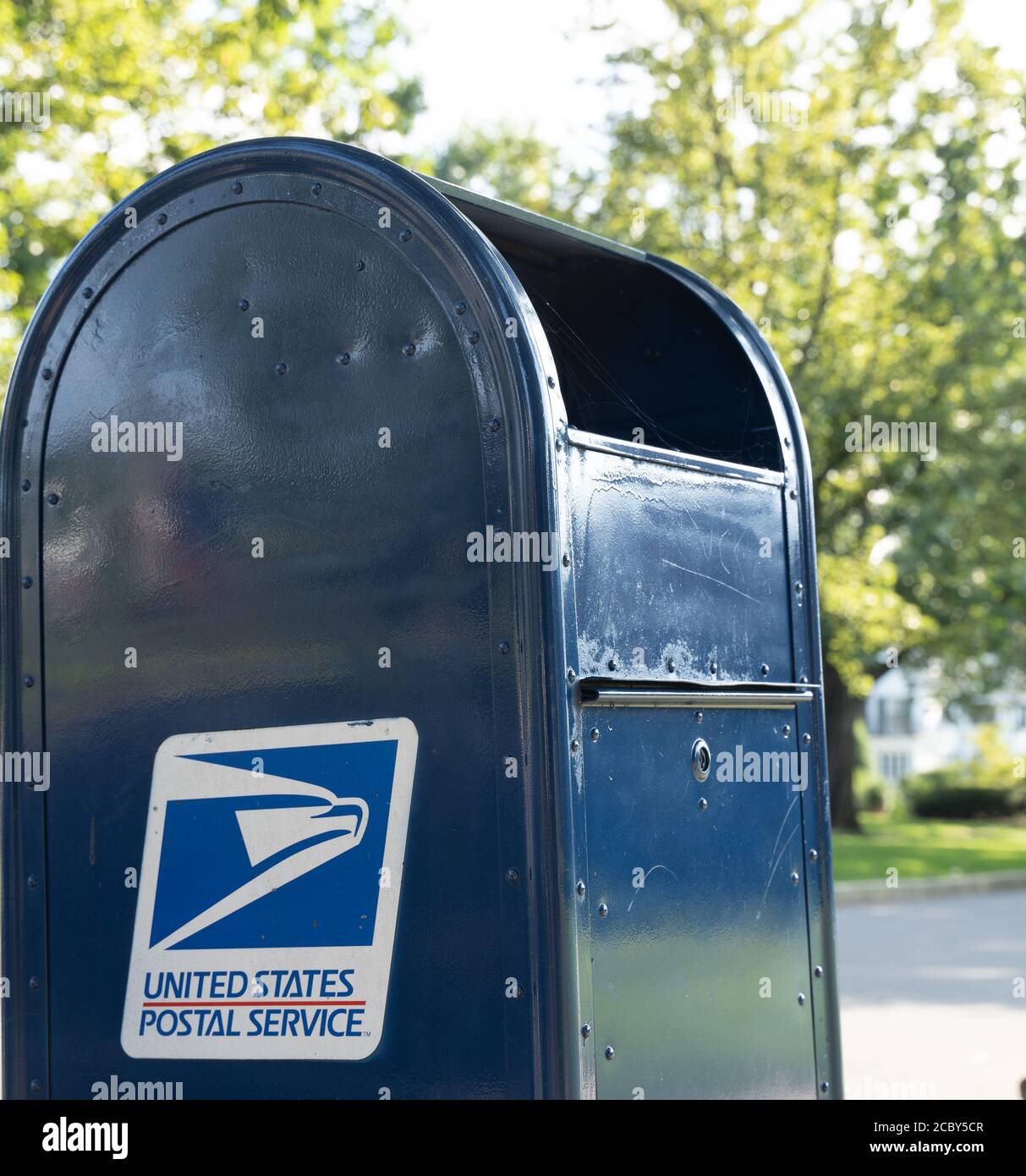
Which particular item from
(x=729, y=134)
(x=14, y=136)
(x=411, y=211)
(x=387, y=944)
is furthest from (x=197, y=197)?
(x=729, y=134)

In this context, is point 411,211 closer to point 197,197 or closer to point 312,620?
point 197,197

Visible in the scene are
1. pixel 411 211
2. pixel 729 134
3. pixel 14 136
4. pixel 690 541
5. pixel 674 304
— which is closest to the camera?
pixel 411 211

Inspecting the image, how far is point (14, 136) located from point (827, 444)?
34.8 feet

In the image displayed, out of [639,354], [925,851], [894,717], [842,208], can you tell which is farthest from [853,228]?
[894,717]

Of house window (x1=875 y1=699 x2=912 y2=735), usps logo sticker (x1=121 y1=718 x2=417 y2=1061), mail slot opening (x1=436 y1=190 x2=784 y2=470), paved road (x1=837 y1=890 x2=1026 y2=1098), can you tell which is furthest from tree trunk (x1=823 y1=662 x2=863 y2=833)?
house window (x1=875 y1=699 x2=912 y2=735)

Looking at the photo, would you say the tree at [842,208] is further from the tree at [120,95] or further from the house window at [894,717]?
the house window at [894,717]

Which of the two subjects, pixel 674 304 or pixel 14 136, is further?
pixel 14 136

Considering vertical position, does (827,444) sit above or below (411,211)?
above

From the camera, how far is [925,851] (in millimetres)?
21625

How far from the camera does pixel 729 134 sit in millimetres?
17672

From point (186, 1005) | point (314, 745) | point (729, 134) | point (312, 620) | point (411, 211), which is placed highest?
point (729, 134)

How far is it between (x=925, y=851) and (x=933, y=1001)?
12297mm

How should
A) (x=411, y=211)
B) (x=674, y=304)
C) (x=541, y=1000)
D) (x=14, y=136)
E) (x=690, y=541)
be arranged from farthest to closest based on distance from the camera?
(x=14, y=136) → (x=674, y=304) → (x=690, y=541) → (x=411, y=211) → (x=541, y=1000)

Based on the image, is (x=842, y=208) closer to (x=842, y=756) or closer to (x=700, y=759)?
(x=842, y=756)
